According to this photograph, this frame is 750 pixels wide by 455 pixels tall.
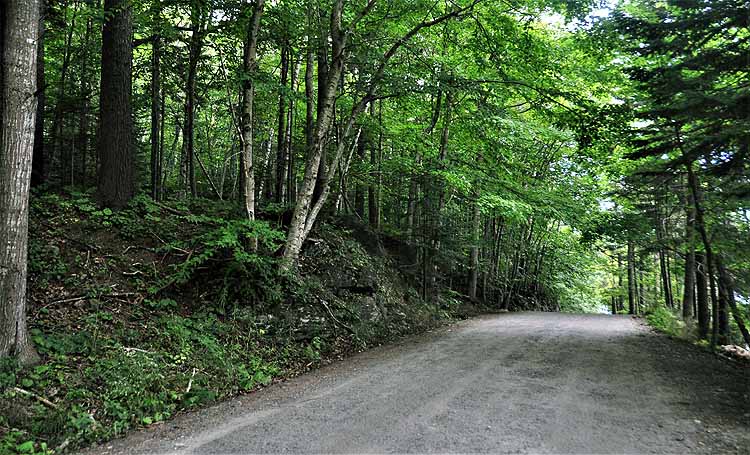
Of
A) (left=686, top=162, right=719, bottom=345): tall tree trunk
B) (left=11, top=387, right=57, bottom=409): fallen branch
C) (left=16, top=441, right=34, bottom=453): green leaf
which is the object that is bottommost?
(left=16, top=441, right=34, bottom=453): green leaf

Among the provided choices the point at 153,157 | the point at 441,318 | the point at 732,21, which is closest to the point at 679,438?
the point at 732,21

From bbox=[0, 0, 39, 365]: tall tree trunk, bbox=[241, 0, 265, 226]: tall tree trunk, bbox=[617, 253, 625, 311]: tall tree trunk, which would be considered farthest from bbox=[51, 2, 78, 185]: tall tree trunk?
bbox=[617, 253, 625, 311]: tall tree trunk

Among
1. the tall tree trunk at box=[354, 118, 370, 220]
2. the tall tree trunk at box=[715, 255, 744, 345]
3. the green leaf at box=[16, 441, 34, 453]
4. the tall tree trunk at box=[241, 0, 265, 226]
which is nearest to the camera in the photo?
the green leaf at box=[16, 441, 34, 453]

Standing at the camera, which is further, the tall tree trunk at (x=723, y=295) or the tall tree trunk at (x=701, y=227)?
the tall tree trunk at (x=701, y=227)

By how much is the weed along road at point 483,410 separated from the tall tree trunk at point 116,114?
5.59 meters

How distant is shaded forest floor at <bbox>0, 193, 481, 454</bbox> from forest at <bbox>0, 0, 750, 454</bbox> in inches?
1.3

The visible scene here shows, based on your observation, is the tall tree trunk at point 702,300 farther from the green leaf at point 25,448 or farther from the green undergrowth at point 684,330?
the green leaf at point 25,448

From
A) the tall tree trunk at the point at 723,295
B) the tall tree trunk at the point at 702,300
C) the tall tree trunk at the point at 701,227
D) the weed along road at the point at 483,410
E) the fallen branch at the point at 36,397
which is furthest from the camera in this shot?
the tall tree trunk at the point at 702,300

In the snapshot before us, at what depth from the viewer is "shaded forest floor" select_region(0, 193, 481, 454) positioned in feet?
15.1

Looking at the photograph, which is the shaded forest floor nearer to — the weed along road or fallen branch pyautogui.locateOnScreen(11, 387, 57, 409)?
fallen branch pyautogui.locateOnScreen(11, 387, 57, 409)

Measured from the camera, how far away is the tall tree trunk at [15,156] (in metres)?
4.87

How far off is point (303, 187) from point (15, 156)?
16.9 ft

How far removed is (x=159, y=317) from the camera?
6.75 metres

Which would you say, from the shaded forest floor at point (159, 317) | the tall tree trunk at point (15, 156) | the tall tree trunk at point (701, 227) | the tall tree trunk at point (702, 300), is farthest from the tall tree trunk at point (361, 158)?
the tall tree trunk at point (702, 300)
